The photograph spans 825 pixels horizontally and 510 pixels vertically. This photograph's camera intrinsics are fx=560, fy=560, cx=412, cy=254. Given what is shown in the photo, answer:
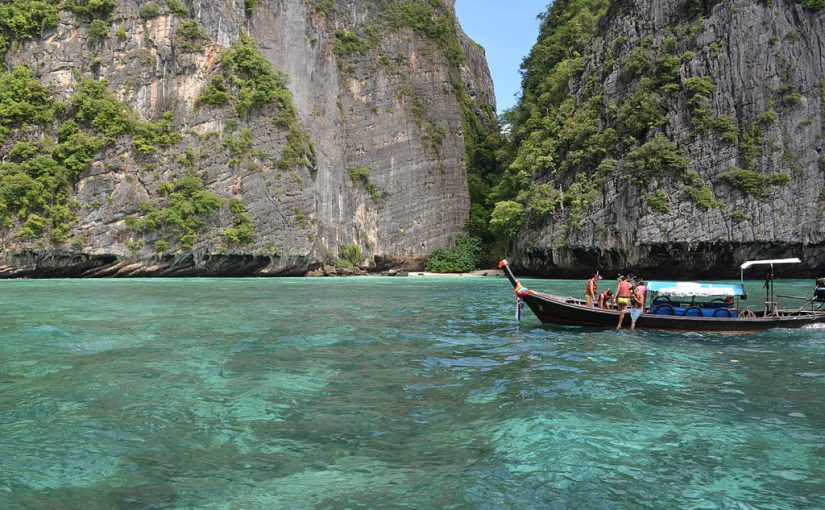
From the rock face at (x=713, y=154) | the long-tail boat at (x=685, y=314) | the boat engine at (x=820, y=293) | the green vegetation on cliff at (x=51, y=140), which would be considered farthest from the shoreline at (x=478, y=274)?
the long-tail boat at (x=685, y=314)

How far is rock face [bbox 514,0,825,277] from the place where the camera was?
34.0m

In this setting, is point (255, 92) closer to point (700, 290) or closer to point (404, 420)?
point (700, 290)

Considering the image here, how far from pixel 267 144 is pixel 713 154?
1199 inches

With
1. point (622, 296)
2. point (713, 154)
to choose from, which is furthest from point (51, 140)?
point (713, 154)

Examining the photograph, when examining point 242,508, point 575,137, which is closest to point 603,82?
point 575,137

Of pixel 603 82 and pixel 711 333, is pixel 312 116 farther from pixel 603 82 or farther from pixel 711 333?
pixel 711 333

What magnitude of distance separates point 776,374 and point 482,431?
6.05m

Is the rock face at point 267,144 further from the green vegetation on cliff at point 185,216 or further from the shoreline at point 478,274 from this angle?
the shoreline at point 478,274

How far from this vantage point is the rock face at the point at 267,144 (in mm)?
36188

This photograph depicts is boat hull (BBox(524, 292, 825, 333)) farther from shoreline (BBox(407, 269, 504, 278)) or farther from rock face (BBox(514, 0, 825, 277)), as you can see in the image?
shoreline (BBox(407, 269, 504, 278))

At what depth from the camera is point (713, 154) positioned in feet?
115

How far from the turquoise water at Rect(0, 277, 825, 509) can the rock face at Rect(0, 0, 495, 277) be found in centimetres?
2508

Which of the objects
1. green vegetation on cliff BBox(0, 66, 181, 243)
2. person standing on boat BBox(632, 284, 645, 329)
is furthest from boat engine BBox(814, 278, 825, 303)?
green vegetation on cliff BBox(0, 66, 181, 243)

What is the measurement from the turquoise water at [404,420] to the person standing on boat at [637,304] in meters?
1.38
